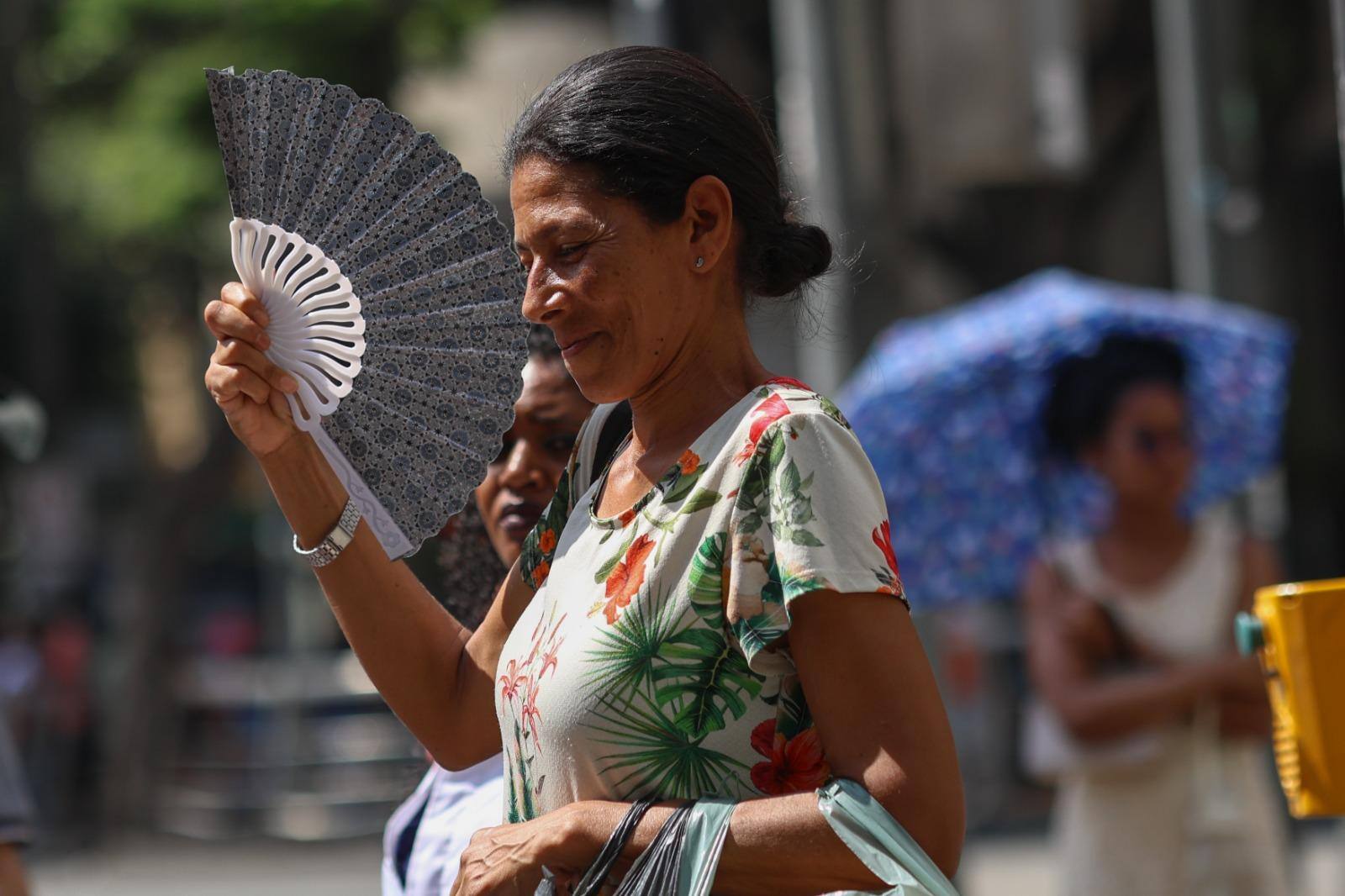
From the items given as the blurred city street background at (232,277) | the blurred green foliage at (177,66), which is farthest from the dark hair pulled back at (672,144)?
the blurred green foliage at (177,66)

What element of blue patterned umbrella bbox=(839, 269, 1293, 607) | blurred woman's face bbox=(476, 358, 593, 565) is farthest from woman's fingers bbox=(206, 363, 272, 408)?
blue patterned umbrella bbox=(839, 269, 1293, 607)

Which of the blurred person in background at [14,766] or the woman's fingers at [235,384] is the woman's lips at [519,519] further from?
the blurred person in background at [14,766]

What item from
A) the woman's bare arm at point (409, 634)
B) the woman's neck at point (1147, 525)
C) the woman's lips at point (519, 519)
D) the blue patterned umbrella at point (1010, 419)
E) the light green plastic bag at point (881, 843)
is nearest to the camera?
the light green plastic bag at point (881, 843)

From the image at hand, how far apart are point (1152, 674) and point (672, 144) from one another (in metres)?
2.56

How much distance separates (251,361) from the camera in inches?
83.5

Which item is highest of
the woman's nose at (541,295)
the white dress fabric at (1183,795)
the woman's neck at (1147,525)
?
the woman's nose at (541,295)

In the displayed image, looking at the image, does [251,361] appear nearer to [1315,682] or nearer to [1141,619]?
[1315,682]

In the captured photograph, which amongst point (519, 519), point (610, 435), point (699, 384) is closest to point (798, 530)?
point (699, 384)

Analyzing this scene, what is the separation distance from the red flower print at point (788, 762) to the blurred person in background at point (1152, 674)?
7.79 feet

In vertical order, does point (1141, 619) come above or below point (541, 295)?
below

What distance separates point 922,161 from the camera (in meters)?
6.45

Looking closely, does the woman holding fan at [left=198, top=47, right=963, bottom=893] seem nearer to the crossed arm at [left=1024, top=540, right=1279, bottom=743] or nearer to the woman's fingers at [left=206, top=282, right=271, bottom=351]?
the woman's fingers at [left=206, top=282, right=271, bottom=351]

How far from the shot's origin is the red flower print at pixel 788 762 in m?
1.84

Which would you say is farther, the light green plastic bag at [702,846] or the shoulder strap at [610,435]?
the shoulder strap at [610,435]
